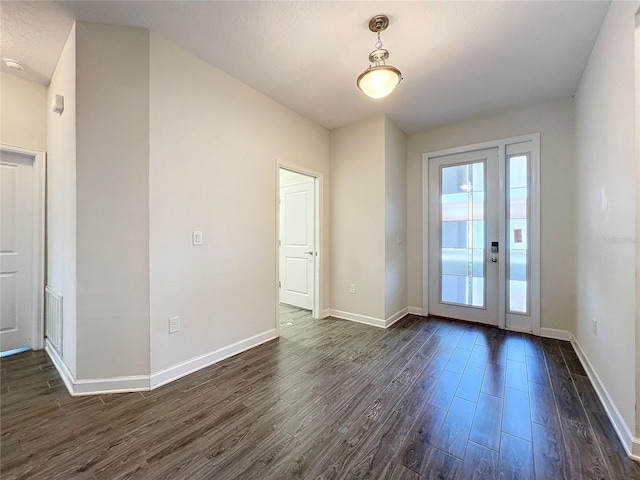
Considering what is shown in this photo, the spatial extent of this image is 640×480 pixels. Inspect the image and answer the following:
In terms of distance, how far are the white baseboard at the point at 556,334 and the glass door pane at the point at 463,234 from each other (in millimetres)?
670

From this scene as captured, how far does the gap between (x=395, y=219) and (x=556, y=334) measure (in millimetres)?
2286

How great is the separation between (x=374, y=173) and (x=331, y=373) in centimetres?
250

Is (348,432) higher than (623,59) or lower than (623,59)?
lower

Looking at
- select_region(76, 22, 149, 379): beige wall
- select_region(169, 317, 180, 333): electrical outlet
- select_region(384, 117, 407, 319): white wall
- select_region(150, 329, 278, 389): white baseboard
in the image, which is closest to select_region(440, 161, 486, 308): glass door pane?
select_region(384, 117, 407, 319): white wall

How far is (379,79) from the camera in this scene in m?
2.03

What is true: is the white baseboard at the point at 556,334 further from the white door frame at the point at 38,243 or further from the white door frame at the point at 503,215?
the white door frame at the point at 38,243

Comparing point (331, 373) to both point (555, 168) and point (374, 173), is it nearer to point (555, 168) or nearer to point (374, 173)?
point (374, 173)

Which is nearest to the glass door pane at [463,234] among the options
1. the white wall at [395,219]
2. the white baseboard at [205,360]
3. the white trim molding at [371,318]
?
the white wall at [395,219]

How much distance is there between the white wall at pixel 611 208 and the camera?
154cm

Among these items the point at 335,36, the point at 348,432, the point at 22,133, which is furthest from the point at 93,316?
the point at 335,36

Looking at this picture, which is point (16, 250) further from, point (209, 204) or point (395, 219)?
point (395, 219)

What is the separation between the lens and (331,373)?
92.4 inches

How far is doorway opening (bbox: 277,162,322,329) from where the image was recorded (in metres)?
3.91

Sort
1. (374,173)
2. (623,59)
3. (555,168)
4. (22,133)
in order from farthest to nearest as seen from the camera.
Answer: (374,173), (555,168), (22,133), (623,59)
